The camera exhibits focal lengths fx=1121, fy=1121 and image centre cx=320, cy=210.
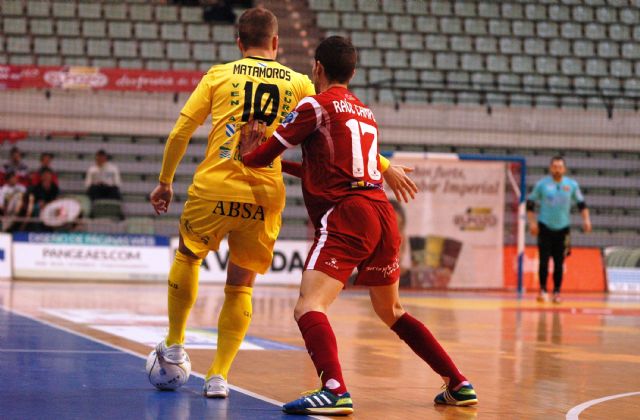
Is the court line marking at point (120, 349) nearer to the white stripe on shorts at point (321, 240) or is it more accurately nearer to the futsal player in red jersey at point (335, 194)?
the futsal player in red jersey at point (335, 194)

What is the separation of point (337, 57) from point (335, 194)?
0.64 m

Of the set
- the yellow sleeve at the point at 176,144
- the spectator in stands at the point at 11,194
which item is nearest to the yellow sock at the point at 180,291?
the yellow sleeve at the point at 176,144

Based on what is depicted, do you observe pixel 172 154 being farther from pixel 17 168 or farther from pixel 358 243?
pixel 17 168

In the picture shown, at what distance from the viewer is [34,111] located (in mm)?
21250

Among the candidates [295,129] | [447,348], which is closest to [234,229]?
[295,129]

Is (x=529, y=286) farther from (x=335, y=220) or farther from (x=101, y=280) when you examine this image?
(x=335, y=220)

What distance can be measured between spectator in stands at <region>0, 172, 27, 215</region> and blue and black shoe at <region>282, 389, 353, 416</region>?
15372 mm

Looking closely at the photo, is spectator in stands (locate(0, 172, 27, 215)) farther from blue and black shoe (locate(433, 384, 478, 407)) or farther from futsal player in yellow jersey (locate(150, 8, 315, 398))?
blue and black shoe (locate(433, 384, 478, 407))

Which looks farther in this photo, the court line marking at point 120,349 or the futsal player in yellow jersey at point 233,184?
the futsal player in yellow jersey at point 233,184

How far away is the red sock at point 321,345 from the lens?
494cm

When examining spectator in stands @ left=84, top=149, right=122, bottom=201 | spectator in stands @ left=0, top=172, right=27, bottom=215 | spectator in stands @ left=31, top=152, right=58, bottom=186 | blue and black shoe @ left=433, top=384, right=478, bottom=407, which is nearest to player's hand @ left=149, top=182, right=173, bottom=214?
blue and black shoe @ left=433, top=384, right=478, bottom=407

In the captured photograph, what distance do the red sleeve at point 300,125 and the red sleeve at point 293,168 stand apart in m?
0.42

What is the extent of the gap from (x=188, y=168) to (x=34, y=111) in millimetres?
3098

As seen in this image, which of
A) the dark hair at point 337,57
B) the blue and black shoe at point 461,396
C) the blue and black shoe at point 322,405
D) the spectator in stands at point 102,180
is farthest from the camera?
the spectator in stands at point 102,180
